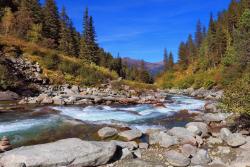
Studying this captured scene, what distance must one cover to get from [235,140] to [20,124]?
1209 cm

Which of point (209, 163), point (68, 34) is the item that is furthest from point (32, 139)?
point (68, 34)

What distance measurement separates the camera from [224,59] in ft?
183

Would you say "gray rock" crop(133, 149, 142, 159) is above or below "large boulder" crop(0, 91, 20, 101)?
below

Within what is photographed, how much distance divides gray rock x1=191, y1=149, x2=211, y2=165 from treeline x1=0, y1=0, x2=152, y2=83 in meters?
50.6

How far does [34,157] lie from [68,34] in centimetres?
6096

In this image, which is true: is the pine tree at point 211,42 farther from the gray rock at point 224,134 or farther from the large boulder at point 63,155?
the large boulder at point 63,155

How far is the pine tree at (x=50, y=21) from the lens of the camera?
64.6 metres

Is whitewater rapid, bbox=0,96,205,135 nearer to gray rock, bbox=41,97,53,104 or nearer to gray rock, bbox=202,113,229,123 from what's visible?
gray rock, bbox=41,97,53,104

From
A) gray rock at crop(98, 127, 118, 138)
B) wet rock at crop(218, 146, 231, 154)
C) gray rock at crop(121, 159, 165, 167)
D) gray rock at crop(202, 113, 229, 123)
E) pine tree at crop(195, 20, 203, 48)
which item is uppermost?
pine tree at crop(195, 20, 203, 48)

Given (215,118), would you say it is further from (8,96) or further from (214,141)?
(8,96)

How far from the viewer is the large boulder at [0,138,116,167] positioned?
9.45m

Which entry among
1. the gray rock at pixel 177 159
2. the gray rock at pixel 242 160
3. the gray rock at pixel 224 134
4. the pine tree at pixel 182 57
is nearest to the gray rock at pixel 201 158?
the gray rock at pixel 177 159

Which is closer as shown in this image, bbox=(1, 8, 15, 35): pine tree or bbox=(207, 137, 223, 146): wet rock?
bbox=(207, 137, 223, 146): wet rock

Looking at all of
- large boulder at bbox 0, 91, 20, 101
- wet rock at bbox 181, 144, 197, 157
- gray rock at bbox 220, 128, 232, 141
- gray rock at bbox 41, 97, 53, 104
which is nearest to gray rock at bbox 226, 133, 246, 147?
gray rock at bbox 220, 128, 232, 141
